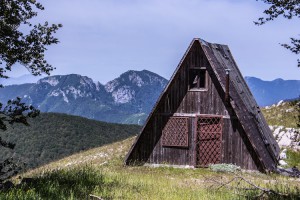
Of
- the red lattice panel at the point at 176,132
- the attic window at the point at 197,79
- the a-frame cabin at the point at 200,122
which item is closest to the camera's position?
the a-frame cabin at the point at 200,122

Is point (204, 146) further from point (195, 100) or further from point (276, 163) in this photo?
point (276, 163)

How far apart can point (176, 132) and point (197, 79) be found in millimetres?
3904

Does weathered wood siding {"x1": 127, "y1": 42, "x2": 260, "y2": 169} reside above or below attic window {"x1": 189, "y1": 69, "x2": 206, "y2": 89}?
below

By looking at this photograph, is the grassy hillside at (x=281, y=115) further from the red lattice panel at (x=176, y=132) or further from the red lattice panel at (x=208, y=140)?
the red lattice panel at (x=176, y=132)

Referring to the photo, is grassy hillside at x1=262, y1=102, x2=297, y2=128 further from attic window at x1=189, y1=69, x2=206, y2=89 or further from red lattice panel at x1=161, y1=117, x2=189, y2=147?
red lattice panel at x1=161, y1=117, x2=189, y2=147

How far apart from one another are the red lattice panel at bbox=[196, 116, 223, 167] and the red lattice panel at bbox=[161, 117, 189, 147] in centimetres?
88

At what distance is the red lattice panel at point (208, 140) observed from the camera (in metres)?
27.8

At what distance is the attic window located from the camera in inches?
1107

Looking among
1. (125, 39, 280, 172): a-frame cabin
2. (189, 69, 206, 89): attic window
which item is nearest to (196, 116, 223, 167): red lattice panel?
(125, 39, 280, 172): a-frame cabin

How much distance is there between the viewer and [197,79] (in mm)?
28234

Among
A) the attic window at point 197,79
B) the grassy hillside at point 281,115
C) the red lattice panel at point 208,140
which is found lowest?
the red lattice panel at point 208,140

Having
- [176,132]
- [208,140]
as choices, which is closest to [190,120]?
[176,132]

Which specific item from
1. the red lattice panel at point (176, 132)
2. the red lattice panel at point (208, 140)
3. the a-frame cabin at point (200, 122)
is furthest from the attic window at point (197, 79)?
the red lattice panel at point (176, 132)

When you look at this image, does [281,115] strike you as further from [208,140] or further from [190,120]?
[190,120]
